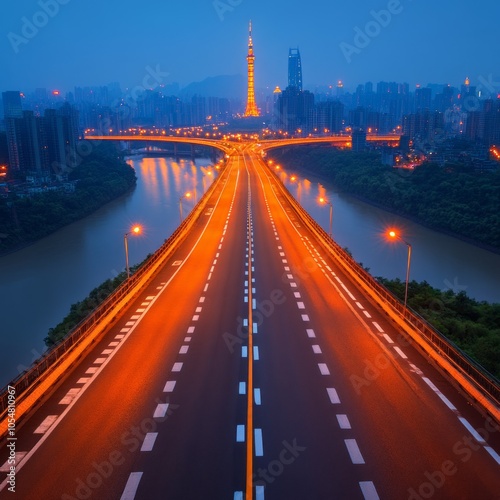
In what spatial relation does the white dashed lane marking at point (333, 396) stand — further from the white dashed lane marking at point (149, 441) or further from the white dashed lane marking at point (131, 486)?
the white dashed lane marking at point (131, 486)

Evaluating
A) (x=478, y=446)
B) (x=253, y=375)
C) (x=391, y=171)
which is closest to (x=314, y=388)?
(x=253, y=375)

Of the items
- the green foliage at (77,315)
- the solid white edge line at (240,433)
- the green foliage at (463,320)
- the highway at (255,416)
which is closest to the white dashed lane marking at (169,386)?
the highway at (255,416)

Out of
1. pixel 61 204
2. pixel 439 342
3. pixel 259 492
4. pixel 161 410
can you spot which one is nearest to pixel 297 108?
pixel 61 204

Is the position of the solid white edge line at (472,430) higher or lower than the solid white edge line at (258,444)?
lower

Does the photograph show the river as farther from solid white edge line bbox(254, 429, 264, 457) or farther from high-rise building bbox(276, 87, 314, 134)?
high-rise building bbox(276, 87, 314, 134)

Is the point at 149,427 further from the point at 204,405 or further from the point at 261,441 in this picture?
the point at 261,441

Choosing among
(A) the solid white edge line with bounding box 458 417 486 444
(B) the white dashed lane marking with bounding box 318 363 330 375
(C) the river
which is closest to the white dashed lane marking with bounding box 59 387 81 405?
(B) the white dashed lane marking with bounding box 318 363 330 375
